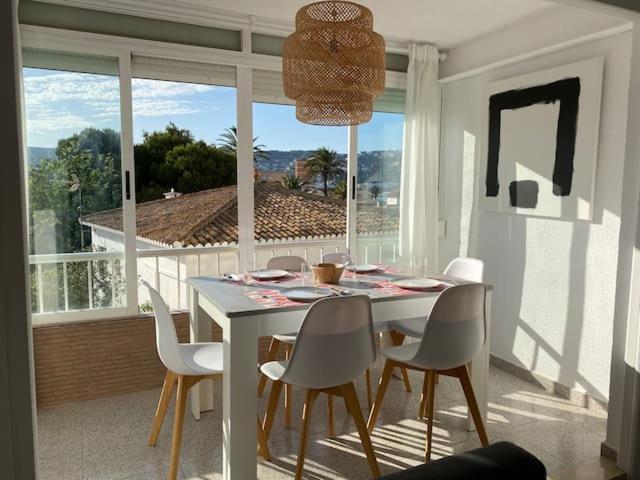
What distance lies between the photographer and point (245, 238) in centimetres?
379

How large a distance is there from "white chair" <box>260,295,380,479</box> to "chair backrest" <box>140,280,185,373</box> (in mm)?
441

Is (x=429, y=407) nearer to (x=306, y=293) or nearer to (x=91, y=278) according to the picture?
(x=306, y=293)

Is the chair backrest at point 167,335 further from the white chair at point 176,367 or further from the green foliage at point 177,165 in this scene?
the green foliage at point 177,165

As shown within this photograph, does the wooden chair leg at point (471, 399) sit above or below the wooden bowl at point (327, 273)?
below

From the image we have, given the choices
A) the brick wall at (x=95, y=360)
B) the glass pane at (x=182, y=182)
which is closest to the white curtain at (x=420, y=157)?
the glass pane at (x=182, y=182)

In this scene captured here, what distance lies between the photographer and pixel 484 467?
3.66ft

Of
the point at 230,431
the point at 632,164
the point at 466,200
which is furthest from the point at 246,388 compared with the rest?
the point at 466,200

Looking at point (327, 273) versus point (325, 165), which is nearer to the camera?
point (327, 273)

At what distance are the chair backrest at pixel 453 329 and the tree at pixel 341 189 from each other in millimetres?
2193

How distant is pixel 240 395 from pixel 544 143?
2.63 m

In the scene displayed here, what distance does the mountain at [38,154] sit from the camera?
3.08 meters

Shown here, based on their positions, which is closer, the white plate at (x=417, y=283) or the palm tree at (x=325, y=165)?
the white plate at (x=417, y=283)

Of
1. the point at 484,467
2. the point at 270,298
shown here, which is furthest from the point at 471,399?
the point at 484,467

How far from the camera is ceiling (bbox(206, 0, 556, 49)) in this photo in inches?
126
